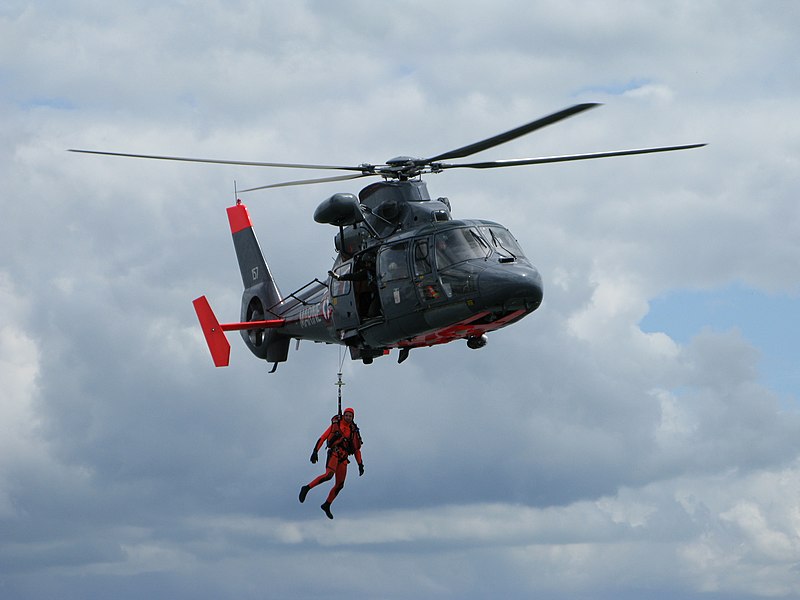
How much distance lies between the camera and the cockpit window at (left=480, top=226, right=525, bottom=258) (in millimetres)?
34344

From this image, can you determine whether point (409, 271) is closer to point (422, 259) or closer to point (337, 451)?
point (422, 259)

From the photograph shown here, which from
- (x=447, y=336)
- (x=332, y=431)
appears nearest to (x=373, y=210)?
(x=447, y=336)

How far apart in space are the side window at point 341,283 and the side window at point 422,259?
2.53 metres

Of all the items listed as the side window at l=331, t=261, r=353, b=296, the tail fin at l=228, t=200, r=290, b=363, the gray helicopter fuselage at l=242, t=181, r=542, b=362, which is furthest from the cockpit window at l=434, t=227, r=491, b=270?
the tail fin at l=228, t=200, r=290, b=363

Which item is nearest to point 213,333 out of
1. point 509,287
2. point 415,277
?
point 415,277

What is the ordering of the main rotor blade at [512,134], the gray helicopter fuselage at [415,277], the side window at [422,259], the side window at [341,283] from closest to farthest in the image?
the main rotor blade at [512,134] → the gray helicopter fuselage at [415,277] → the side window at [422,259] → the side window at [341,283]

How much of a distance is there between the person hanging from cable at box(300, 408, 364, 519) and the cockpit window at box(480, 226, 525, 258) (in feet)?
24.4

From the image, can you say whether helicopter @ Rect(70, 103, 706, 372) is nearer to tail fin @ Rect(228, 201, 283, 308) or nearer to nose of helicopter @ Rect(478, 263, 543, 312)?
nose of helicopter @ Rect(478, 263, 543, 312)

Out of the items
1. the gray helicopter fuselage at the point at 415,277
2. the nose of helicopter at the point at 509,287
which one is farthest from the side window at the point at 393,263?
the nose of helicopter at the point at 509,287

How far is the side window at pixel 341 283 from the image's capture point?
36.5 meters

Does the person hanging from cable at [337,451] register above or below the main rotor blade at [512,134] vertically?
below

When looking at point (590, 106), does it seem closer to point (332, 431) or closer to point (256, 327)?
point (332, 431)

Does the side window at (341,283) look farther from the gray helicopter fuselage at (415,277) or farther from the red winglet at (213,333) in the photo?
the red winglet at (213,333)

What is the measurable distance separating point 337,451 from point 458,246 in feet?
25.1
